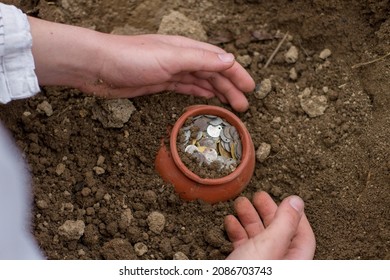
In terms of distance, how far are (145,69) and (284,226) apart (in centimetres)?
66

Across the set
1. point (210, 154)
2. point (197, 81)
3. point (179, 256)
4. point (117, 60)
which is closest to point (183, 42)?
point (197, 81)

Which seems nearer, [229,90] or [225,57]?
[225,57]

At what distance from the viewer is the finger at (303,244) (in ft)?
6.89

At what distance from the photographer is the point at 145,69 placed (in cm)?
220

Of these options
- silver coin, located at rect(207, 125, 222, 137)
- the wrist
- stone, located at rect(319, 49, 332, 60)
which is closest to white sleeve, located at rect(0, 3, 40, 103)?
the wrist

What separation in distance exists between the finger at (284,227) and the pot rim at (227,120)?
0.21 meters

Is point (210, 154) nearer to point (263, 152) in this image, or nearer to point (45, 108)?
point (263, 152)

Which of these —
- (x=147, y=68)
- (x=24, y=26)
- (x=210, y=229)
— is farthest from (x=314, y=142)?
(x=24, y=26)

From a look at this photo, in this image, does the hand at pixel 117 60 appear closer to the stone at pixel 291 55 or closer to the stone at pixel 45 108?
the stone at pixel 45 108

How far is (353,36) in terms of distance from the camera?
2570 mm

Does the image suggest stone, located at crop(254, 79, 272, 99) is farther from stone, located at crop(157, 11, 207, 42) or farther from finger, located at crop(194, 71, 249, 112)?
stone, located at crop(157, 11, 207, 42)
